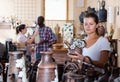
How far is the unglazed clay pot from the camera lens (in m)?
1.35

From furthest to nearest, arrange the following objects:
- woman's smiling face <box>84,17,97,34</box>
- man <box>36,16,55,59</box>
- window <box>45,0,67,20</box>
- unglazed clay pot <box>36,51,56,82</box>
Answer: window <box>45,0,67,20</box>
man <box>36,16,55,59</box>
woman's smiling face <box>84,17,97,34</box>
unglazed clay pot <box>36,51,56,82</box>

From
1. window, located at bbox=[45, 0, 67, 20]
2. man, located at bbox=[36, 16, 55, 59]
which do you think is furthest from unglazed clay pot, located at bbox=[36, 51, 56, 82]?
window, located at bbox=[45, 0, 67, 20]

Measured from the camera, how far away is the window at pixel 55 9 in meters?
8.60

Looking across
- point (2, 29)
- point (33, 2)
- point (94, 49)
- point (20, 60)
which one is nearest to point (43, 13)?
point (33, 2)

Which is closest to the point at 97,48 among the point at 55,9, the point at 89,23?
the point at 89,23

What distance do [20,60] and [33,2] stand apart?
7.12 metres

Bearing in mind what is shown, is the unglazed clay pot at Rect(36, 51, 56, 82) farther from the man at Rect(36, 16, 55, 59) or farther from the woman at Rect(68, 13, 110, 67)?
the man at Rect(36, 16, 55, 59)

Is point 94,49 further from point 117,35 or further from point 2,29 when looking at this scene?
point 2,29

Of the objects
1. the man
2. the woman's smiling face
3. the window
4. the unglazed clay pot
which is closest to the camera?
the unglazed clay pot

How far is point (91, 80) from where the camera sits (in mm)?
1453

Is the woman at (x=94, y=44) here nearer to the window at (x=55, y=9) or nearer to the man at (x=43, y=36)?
the man at (x=43, y=36)

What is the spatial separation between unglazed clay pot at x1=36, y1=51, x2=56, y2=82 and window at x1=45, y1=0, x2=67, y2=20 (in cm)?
730

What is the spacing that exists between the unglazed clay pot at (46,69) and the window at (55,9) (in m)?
7.30

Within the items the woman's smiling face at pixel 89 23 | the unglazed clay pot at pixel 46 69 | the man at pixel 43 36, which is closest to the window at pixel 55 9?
the man at pixel 43 36
